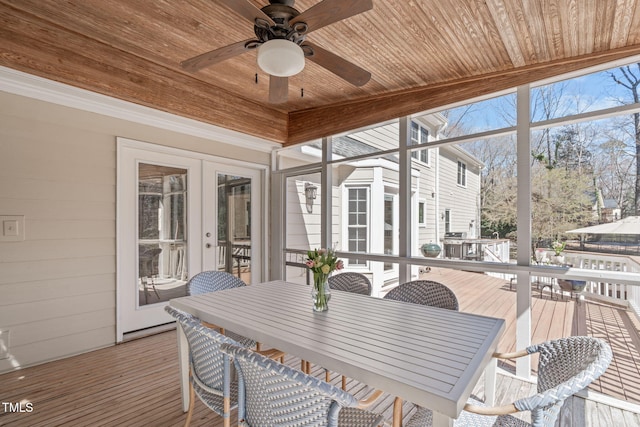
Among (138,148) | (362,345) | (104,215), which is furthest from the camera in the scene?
(138,148)

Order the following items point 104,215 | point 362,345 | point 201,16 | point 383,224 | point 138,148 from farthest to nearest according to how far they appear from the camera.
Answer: point 383,224, point 138,148, point 104,215, point 201,16, point 362,345

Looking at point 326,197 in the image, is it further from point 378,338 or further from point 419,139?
point 378,338

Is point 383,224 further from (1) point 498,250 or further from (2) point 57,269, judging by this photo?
(2) point 57,269

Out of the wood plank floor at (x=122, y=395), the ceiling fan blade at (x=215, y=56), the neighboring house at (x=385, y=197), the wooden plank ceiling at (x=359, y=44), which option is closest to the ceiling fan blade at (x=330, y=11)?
the ceiling fan blade at (x=215, y=56)

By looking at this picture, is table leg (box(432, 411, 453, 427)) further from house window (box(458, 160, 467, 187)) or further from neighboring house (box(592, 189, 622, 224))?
house window (box(458, 160, 467, 187))

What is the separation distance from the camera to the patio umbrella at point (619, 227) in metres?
2.53

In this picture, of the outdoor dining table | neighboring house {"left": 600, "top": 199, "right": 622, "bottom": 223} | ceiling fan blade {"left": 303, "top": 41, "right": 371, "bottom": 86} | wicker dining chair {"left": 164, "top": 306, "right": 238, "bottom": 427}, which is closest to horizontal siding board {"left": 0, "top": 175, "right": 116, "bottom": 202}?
the outdoor dining table

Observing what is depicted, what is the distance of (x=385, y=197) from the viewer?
4.21m

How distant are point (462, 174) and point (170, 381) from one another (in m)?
3.43

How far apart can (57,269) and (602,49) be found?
16.9 ft

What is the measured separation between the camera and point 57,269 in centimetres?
307

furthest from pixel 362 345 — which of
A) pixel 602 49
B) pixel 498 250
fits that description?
pixel 602 49

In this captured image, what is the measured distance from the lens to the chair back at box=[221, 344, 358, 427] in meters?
1.11

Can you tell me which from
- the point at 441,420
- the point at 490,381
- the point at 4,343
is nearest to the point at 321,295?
the point at 441,420
